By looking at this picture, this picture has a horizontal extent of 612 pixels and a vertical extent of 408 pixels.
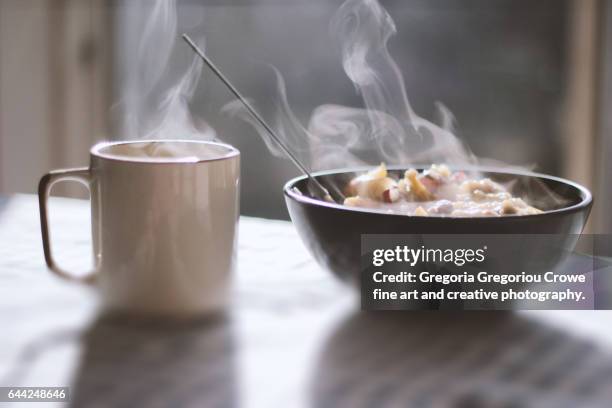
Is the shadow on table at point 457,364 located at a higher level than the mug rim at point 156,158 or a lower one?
lower

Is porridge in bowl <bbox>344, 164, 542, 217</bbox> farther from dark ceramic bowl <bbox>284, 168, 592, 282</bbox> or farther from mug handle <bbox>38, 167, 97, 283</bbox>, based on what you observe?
mug handle <bbox>38, 167, 97, 283</bbox>

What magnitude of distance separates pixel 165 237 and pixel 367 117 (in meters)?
0.45

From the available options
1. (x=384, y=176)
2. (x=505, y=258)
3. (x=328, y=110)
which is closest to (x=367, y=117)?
(x=328, y=110)

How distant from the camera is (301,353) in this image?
60cm

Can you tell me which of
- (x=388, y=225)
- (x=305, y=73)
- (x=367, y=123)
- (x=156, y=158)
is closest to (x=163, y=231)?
(x=156, y=158)

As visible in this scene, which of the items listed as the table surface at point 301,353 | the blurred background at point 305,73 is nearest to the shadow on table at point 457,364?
the table surface at point 301,353

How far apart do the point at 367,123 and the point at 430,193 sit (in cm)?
26

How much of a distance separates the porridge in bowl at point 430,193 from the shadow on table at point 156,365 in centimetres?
21

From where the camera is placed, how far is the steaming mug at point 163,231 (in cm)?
63

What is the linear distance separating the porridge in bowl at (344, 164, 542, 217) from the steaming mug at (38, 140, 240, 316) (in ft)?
0.49

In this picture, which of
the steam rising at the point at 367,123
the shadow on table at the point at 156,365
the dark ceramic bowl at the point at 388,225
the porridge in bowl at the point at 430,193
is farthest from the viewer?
the steam rising at the point at 367,123

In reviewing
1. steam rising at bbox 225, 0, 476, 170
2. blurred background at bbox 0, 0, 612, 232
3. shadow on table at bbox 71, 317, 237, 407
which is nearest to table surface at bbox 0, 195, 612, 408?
shadow on table at bbox 71, 317, 237, 407

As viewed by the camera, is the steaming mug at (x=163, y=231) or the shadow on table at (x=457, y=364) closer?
the shadow on table at (x=457, y=364)

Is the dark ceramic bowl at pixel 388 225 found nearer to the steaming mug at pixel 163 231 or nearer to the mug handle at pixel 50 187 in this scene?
the steaming mug at pixel 163 231
